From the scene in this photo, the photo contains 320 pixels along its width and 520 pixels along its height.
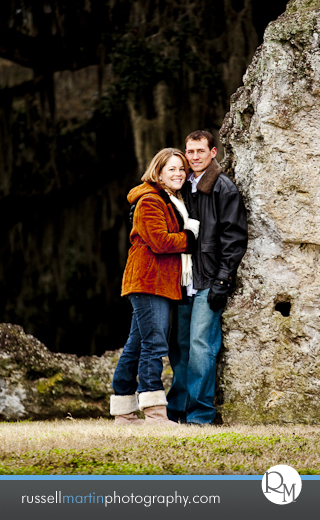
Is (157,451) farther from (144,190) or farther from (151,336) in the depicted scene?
(144,190)

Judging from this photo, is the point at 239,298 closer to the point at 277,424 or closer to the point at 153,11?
the point at 277,424

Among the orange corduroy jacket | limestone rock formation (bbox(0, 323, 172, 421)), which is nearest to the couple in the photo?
the orange corduroy jacket

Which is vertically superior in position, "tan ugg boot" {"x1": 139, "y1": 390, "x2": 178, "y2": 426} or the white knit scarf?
the white knit scarf

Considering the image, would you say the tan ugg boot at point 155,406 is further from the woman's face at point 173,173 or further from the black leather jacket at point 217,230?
the woman's face at point 173,173

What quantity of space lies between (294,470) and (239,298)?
7.45 feet

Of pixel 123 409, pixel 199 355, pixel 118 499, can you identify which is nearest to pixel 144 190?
pixel 199 355

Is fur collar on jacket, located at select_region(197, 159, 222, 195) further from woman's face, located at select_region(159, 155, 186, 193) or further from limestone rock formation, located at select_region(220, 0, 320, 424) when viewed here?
limestone rock formation, located at select_region(220, 0, 320, 424)

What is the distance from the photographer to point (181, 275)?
565cm

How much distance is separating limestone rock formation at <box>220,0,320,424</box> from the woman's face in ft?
2.26

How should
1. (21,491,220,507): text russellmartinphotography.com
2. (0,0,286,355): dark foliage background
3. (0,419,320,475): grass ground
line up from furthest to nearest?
(0,0,286,355): dark foliage background → (0,419,320,475): grass ground → (21,491,220,507): text russellmartinphotography.com

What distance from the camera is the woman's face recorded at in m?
5.60

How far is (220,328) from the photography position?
5.82 meters

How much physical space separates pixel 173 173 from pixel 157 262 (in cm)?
80

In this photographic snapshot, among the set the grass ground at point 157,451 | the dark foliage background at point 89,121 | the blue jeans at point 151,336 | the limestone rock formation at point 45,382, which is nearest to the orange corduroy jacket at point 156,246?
the blue jeans at point 151,336
